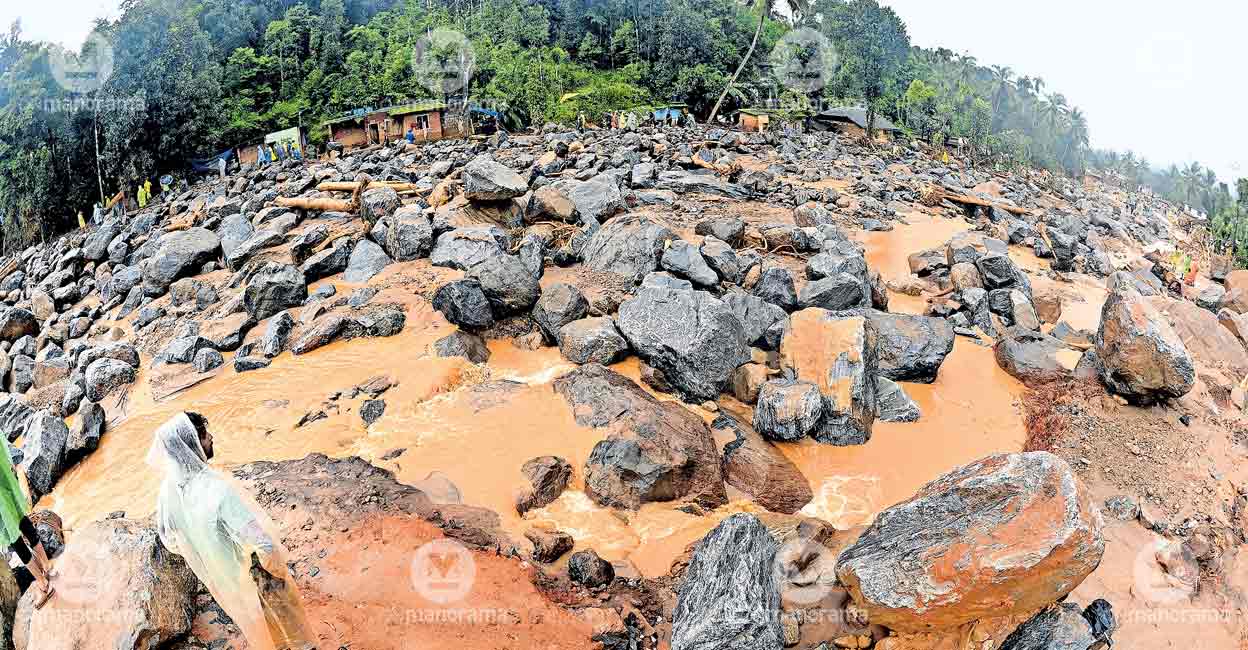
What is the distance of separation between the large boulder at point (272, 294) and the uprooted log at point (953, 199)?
1714cm

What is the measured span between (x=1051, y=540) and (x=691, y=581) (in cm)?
231

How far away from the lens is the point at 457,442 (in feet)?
24.0

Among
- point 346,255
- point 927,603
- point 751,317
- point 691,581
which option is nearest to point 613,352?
point 751,317

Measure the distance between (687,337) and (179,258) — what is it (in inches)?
453

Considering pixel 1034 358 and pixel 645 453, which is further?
pixel 1034 358

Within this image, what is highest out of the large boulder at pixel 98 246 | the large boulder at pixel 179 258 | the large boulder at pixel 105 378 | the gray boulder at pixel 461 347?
the gray boulder at pixel 461 347

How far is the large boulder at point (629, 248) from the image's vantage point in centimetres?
1127

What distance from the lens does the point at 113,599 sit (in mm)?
4387

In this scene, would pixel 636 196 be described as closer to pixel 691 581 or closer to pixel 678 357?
pixel 678 357

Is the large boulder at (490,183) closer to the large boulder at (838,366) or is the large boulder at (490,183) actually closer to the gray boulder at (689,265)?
the gray boulder at (689,265)

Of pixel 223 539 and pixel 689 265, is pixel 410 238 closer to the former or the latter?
pixel 689 265

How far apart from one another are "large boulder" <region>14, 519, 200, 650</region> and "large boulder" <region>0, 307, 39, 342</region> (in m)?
13.0

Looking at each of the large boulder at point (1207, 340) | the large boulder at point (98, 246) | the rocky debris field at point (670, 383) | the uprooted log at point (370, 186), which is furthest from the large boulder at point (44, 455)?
the large boulder at point (1207, 340)

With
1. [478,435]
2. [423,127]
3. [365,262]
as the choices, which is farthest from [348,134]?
[478,435]
